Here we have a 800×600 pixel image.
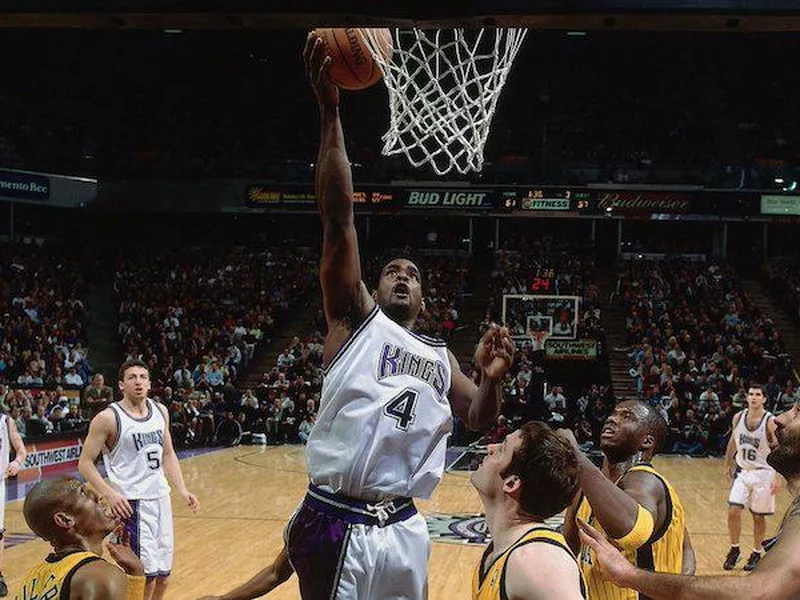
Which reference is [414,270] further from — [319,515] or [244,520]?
[244,520]

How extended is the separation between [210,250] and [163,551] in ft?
68.1

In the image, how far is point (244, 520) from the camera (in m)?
10.0

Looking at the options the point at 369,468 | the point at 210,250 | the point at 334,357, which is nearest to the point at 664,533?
the point at 369,468

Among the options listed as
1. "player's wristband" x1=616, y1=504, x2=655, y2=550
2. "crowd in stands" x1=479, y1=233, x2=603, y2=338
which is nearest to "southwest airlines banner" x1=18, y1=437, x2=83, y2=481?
"crowd in stands" x1=479, y1=233, x2=603, y2=338

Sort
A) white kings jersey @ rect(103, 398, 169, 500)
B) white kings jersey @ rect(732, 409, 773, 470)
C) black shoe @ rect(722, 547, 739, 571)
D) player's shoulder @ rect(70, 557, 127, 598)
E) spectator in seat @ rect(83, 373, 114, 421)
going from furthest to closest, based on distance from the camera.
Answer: spectator in seat @ rect(83, 373, 114, 421), white kings jersey @ rect(732, 409, 773, 470), black shoe @ rect(722, 547, 739, 571), white kings jersey @ rect(103, 398, 169, 500), player's shoulder @ rect(70, 557, 127, 598)

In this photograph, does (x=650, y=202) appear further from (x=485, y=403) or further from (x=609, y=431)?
(x=485, y=403)

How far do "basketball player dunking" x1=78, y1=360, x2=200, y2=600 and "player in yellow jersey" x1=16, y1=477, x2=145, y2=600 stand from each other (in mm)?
2669

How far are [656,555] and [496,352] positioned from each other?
101cm

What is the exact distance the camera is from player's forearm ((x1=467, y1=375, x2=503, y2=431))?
10.9 ft

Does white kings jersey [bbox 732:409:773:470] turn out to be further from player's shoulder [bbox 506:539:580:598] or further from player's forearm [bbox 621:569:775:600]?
player's shoulder [bbox 506:539:580:598]

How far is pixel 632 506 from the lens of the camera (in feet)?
10.2

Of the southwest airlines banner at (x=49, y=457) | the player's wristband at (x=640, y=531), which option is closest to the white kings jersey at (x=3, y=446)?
the southwest airlines banner at (x=49, y=457)

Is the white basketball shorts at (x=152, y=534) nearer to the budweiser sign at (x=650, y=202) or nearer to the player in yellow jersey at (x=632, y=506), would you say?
the player in yellow jersey at (x=632, y=506)

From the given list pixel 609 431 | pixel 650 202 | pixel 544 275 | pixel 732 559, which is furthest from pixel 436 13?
pixel 650 202
